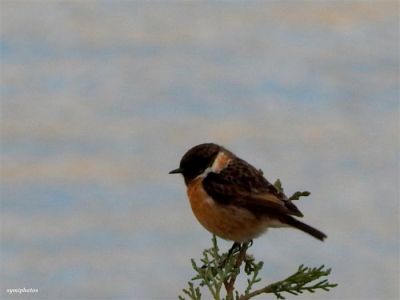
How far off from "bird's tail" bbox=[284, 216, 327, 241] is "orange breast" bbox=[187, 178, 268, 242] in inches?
11.2

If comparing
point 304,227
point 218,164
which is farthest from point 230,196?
point 304,227

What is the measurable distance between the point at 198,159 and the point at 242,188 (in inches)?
16.1

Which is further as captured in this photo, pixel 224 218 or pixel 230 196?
pixel 230 196

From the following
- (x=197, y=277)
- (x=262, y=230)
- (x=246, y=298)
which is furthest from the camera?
(x=262, y=230)

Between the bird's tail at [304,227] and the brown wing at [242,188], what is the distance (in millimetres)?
123

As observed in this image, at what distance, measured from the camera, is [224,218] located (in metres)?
5.42

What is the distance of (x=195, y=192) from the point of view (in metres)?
5.70

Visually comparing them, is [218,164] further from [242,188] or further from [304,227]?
[304,227]

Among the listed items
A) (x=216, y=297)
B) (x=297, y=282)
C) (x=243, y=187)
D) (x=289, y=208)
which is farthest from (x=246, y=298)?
(x=243, y=187)

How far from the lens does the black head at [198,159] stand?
5.55 metres

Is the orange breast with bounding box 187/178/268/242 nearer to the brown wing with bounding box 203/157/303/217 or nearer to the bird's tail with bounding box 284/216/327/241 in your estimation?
the brown wing with bounding box 203/157/303/217

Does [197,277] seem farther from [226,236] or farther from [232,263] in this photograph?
[226,236]

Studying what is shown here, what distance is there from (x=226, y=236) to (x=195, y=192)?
0.55m

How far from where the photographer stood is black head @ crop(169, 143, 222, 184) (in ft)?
18.2
